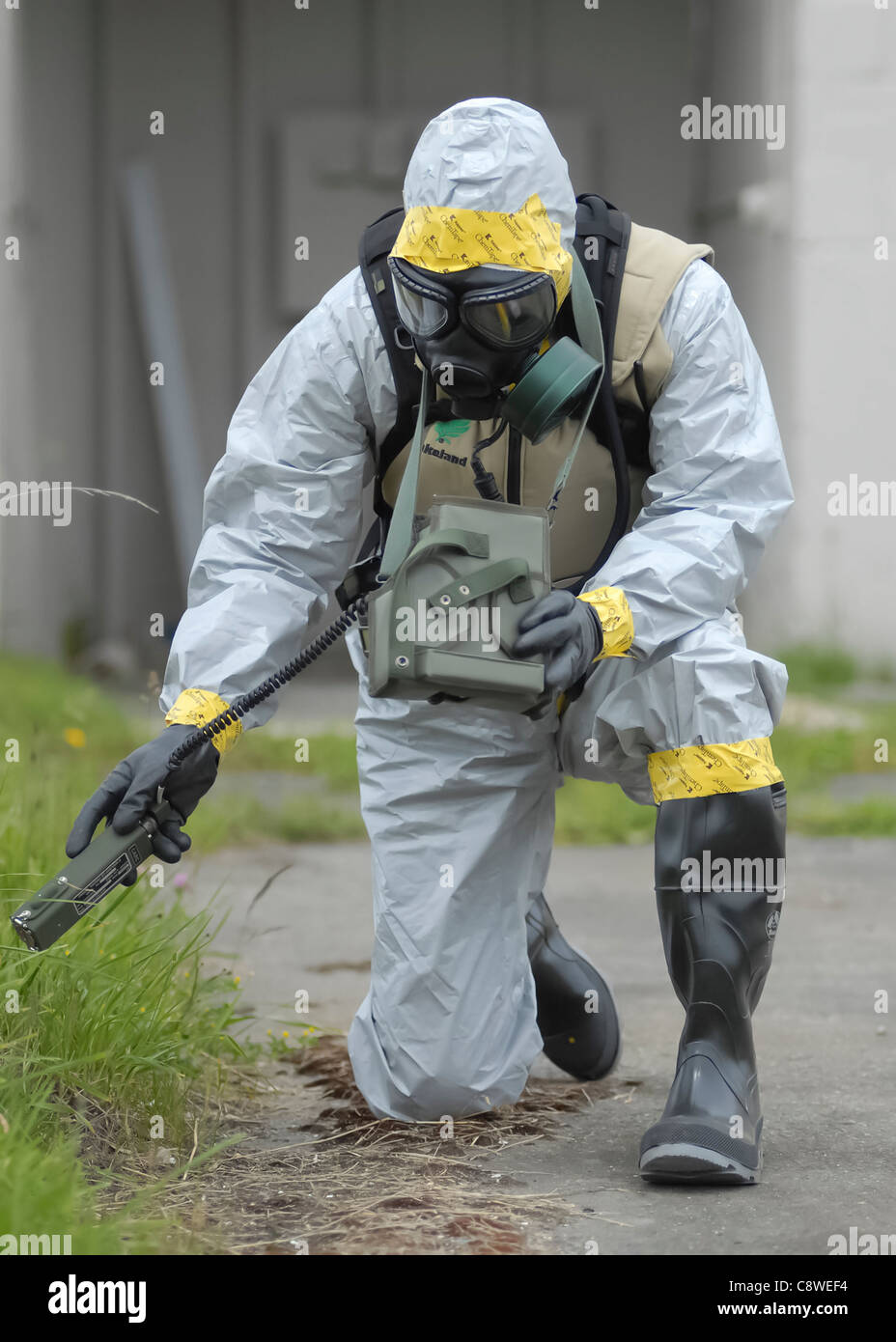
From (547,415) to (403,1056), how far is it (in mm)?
966

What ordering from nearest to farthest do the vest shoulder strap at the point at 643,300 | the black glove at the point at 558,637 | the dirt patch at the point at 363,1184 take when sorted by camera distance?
the dirt patch at the point at 363,1184
the black glove at the point at 558,637
the vest shoulder strap at the point at 643,300

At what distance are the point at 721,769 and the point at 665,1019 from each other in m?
0.95

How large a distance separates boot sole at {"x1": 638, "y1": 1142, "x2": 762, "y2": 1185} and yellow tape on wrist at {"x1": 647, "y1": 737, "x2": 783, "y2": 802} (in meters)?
0.47

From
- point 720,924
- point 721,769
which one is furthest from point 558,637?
point 720,924

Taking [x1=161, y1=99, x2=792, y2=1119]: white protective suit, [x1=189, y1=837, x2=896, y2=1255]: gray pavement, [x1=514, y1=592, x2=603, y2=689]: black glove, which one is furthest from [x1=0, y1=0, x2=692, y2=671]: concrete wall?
[x1=514, y1=592, x2=603, y2=689]: black glove

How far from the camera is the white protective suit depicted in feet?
7.64

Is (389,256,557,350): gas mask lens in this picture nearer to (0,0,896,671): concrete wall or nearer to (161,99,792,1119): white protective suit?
(161,99,792,1119): white protective suit

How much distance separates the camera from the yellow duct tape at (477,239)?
2.22 meters

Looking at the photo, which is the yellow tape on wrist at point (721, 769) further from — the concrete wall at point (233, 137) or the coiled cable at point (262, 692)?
the concrete wall at point (233, 137)

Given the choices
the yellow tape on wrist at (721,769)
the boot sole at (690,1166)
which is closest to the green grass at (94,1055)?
the boot sole at (690,1166)

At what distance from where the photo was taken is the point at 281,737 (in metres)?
5.62

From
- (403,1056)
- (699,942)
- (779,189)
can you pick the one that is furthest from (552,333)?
(779,189)

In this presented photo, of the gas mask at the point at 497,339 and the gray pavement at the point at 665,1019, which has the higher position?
the gas mask at the point at 497,339
